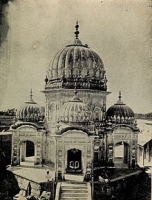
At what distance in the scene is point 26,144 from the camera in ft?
6.00

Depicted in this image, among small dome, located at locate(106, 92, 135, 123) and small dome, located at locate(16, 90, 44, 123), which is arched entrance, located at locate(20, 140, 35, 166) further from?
small dome, located at locate(106, 92, 135, 123)

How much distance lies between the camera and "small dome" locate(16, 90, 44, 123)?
180cm

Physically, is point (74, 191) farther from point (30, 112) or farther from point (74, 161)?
point (30, 112)

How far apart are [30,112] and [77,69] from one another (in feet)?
1.15

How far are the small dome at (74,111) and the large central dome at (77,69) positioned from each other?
3.8 inches

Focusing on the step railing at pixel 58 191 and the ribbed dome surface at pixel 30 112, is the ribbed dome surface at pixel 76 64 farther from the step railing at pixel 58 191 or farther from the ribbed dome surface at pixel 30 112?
the step railing at pixel 58 191

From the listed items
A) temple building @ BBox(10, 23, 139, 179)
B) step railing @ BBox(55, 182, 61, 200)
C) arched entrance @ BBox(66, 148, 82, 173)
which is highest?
temple building @ BBox(10, 23, 139, 179)

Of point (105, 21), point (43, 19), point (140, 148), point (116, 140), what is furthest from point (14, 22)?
point (140, 148)

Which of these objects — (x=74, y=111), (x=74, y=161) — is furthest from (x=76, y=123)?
Answer: (x=74, y=161)

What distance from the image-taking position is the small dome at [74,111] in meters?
1.78

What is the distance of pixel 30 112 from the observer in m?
1.82

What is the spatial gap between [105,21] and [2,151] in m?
0.90

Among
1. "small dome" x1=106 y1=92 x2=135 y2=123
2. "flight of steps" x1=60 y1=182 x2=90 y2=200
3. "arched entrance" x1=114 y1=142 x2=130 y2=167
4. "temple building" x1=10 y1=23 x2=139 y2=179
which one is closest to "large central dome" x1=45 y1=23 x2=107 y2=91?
"temple building" x1=10 y1=23 x2=139 y2=179

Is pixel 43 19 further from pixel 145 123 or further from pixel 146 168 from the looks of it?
pixel 146 168
